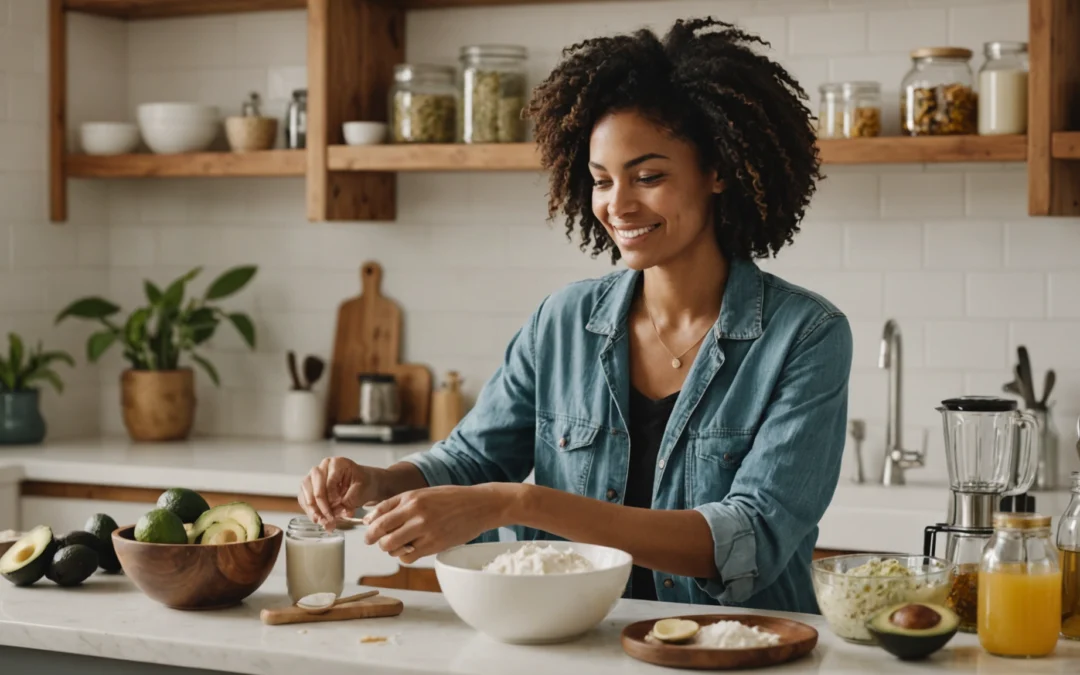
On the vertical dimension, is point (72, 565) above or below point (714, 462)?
below

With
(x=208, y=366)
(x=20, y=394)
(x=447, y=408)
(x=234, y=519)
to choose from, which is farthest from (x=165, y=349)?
(x=234, y=519)

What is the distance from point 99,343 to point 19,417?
0.32 metres

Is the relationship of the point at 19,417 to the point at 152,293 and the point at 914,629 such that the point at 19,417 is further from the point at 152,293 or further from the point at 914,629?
the point at 914,629

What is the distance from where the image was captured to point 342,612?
200 centimetres

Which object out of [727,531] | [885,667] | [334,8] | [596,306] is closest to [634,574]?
[727,531]

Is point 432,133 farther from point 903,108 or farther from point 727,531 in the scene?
point 727,531

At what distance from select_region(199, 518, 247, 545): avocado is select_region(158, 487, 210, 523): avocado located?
104 millimetres

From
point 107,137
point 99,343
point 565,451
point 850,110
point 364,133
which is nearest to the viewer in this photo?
point 565,451

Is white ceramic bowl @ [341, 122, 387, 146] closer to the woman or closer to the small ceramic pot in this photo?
the small ceramic pot

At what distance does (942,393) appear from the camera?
152 inches

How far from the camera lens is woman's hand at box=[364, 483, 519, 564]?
1952 mm

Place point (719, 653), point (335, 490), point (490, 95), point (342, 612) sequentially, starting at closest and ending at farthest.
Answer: point (719, 653) < point (342, 612) < point (335, 490) < point (490, 95)

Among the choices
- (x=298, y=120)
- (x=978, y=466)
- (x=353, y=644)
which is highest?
(x=298, y=120)

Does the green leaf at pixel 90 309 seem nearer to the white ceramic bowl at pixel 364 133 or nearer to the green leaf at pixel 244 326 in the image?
the green leaf at pixel 244 326
